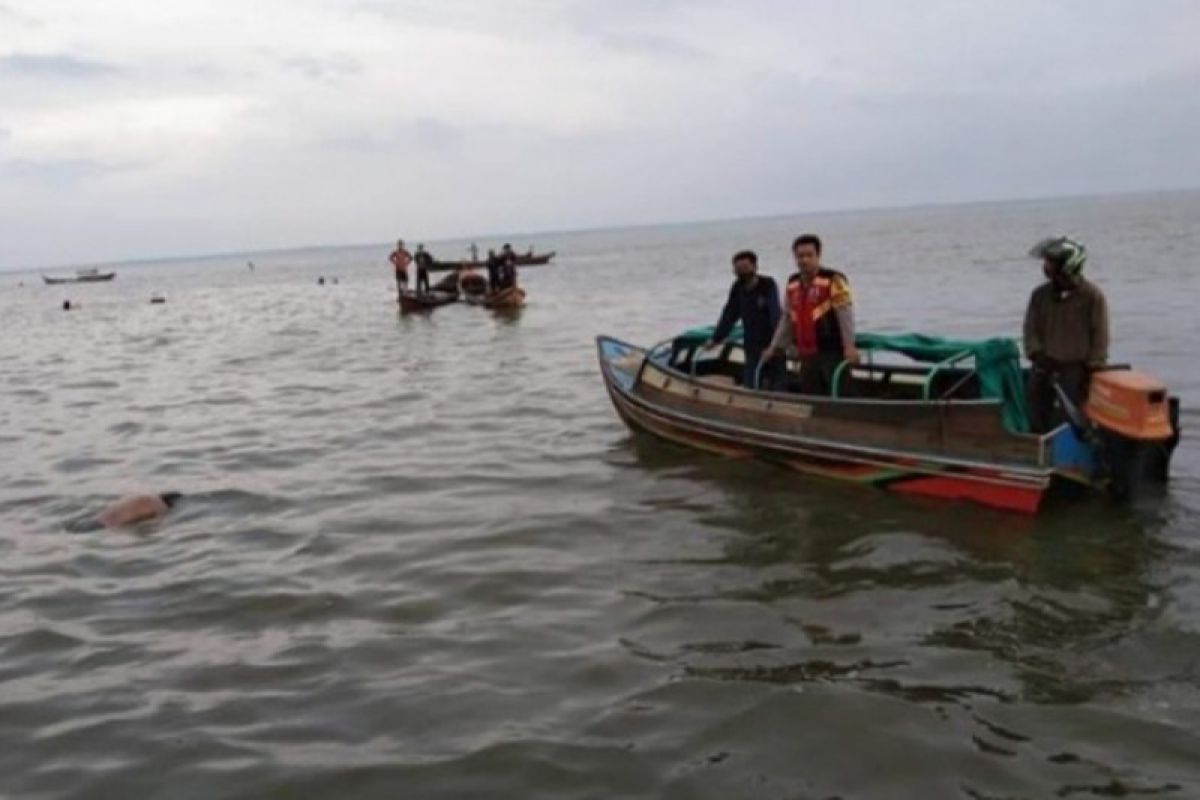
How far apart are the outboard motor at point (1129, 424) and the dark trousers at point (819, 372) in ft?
8.12

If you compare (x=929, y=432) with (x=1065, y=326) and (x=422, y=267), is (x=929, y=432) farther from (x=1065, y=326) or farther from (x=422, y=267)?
(x=422, y=267)

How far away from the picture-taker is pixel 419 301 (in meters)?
35.1

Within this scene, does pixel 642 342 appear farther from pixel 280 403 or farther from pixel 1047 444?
pixel 1047 444

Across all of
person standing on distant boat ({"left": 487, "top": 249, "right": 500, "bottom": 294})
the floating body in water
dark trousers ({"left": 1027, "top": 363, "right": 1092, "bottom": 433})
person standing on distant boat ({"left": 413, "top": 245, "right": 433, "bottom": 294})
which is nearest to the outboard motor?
dark trousers ({"left": 1027, "top": 363, "right": 1092, "bottom": 433})

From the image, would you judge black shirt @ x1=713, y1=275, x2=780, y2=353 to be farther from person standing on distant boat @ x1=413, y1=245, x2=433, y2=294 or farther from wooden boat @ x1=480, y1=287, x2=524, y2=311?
person standing on distant boat @ x1=413, y1=245, x2=433, y2=294

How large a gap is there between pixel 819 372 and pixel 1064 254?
2.59 m

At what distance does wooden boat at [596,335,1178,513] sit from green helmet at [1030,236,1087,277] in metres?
0.81

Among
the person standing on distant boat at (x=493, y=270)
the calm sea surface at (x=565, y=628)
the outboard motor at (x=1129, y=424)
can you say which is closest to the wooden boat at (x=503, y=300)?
the person standing on distant boat at (x=493, y=270)

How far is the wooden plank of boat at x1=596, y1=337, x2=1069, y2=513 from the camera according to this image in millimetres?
8539

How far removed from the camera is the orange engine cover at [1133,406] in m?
7.67

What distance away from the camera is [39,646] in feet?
22.7

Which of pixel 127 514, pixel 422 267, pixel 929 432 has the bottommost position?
pixel 127 514

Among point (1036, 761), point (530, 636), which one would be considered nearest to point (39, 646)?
point (530, 636)

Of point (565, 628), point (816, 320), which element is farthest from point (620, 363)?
point (565, 628)
